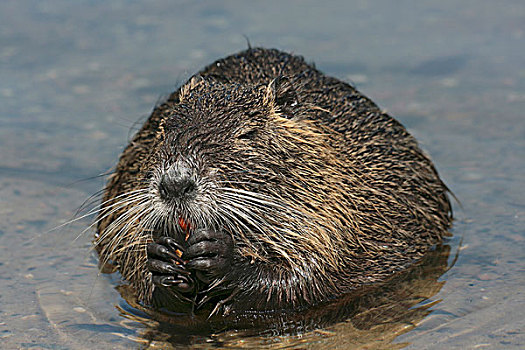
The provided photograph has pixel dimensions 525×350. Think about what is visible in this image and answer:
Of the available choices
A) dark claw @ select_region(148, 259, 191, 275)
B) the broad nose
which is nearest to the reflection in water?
dark claw @ select_region(148, 259, 191, 275)

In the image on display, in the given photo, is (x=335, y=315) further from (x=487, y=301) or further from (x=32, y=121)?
(x=32, y=121)

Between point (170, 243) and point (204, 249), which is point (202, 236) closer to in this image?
point (204, 249)

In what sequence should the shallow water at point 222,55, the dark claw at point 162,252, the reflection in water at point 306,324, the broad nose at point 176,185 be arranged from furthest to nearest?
the shallow water at point 222,55 < the reflection in water at point 306,324 < the dark claw at point 162,252 < the broad nose at point 176,185

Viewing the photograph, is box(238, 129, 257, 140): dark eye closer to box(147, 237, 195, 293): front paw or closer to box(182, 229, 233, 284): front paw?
box(182, 229, 233, 284): front paw

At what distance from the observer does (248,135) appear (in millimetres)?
5074

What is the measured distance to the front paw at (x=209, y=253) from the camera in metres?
4.86

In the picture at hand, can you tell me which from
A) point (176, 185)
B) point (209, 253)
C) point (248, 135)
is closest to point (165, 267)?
point (209, 253)

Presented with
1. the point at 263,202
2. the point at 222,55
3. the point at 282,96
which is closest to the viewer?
the point at 263,202

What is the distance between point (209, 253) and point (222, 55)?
4.59 meters

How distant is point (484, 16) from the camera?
32.9 ft

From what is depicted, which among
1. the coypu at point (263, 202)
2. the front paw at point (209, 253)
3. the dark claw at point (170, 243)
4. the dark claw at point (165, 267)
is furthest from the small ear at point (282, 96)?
the dark claw at point (165, 267)

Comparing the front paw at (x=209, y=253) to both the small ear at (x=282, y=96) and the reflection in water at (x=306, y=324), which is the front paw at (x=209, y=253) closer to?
the reflection in water at (x=306, y=324)

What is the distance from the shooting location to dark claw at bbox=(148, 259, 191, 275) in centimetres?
502

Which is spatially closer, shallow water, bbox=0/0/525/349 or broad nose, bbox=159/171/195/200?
broad nose, bbox=159/171/195/200
